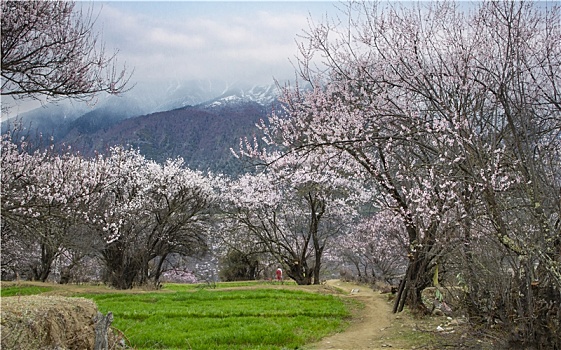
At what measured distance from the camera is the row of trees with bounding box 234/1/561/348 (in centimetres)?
498

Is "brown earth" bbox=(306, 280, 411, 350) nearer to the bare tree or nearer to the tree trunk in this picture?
the tree trunk

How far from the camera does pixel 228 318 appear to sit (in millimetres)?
9820

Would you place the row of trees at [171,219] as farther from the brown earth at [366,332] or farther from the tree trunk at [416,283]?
the tree trunk at [416,283]

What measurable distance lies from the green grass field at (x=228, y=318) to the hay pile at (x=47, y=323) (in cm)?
168

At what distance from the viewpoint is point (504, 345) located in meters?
Result: 5.09

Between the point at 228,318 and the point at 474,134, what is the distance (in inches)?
263

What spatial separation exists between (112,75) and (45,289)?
12.7 meters

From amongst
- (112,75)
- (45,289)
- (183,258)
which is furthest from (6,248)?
(112,75)

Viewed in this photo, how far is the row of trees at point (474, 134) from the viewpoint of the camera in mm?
4977

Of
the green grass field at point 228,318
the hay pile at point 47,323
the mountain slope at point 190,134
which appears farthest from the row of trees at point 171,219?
the mountain slope at point 190,134

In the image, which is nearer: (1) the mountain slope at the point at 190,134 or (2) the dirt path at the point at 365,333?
(2) the dirt path at the point at 365,333

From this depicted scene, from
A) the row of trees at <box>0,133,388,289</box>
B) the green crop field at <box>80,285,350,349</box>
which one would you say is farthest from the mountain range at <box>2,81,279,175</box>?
the green crop field at <box>80,285,350,349</box>

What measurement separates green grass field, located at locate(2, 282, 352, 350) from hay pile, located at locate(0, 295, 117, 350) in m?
1.68

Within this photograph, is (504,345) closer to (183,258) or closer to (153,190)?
(153,190)
